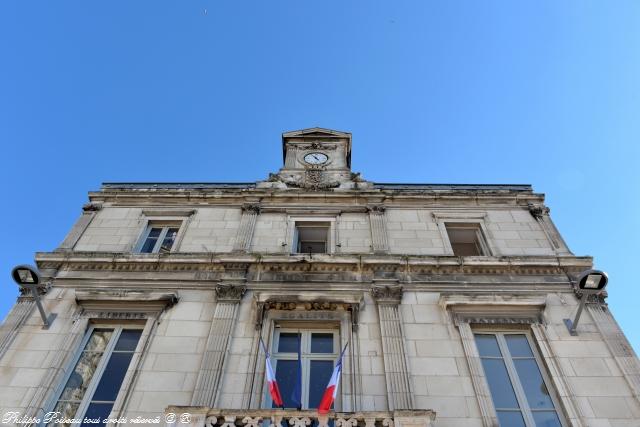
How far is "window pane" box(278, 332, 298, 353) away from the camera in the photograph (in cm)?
1045

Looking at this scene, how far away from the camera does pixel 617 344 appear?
33.3 ft

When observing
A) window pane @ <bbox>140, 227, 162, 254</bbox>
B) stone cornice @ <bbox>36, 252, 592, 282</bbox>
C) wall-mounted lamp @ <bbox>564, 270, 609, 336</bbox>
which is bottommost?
wall-mounted lamp @ <bbox>564, 270, 609, 336</bbox>

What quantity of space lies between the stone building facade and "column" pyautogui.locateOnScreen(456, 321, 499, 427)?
0.03m

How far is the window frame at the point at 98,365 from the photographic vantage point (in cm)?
938

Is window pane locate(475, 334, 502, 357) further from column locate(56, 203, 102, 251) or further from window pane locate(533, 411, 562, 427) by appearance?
column locate(56, 203, 102, 251)

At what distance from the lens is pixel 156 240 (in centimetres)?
1394

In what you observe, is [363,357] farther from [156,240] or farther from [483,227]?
[156,240]

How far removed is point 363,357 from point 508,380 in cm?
296

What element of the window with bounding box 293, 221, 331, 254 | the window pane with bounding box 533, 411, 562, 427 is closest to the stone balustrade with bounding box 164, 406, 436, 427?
the window pane with bounding box 533, 411, 562, 427

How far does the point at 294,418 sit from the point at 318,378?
202cm

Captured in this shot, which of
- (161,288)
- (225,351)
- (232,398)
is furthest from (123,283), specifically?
(232,398)

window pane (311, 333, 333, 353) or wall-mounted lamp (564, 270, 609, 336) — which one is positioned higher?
wall-mounted lamp (564, 270, 609, 336)

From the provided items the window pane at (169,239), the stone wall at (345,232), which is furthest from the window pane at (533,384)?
the window pane at (169,239)

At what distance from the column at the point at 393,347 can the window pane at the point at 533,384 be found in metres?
2.41
